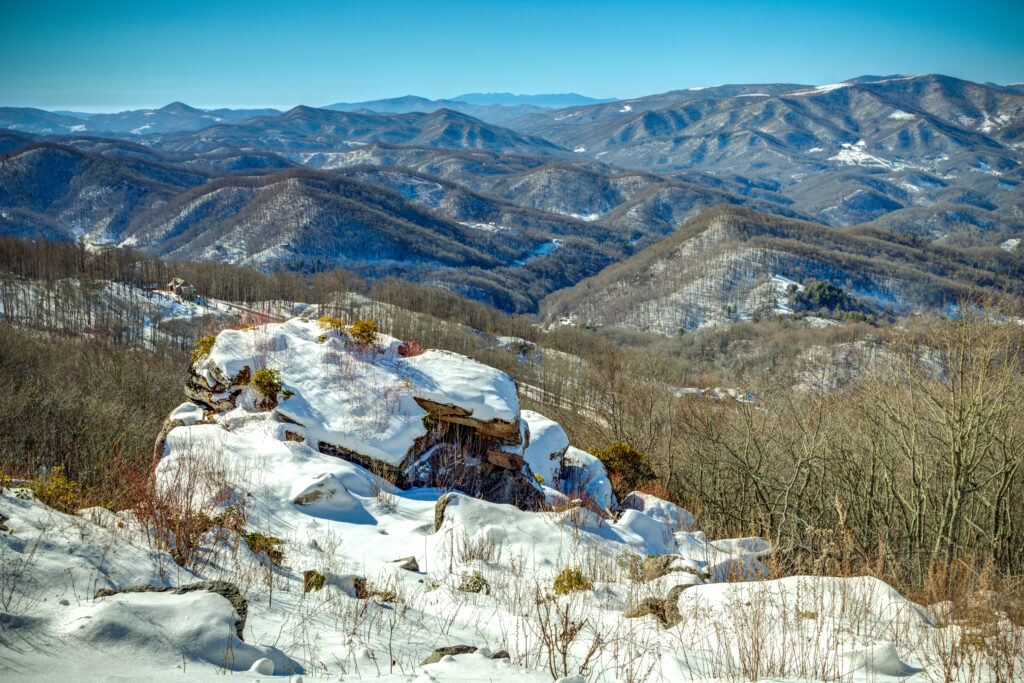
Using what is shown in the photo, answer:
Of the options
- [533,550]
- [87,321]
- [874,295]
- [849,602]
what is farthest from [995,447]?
[874,295]

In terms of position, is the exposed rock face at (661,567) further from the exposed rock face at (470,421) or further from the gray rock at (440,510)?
the exposed rock face at (470,421)

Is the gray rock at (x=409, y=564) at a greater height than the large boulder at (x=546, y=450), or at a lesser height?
greater

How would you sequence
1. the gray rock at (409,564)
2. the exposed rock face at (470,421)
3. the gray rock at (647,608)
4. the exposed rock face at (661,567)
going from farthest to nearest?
the exposed rock face at (470,421) → the exposed rock face at (661,567) → the gray rock at (409,564) → the gray rock at (647,608)

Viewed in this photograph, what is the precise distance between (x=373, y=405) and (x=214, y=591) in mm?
7339

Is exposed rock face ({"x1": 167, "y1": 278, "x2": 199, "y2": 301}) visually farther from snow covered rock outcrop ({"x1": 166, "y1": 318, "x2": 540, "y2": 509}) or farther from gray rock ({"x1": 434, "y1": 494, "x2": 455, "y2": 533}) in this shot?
gray rock ({"x1": 434, "y1": 494, "x2": 455, "y2": 533})

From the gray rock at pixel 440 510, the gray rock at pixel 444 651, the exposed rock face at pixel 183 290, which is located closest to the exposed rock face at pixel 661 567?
the gray rock at pixel 440 510

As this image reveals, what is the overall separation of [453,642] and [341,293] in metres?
87.8

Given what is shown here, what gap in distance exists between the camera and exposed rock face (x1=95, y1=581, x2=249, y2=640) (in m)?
4.96

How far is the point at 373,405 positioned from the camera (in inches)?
492

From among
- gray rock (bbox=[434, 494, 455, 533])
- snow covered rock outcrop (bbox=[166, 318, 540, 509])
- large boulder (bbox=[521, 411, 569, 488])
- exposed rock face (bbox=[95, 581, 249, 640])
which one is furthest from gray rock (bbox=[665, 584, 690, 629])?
large boulder (bbox=[521, 411, 569, 488])

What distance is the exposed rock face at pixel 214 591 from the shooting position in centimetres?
496

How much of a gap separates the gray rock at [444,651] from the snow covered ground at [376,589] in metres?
0.08

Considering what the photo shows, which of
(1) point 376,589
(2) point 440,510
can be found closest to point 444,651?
(1) point 376,589

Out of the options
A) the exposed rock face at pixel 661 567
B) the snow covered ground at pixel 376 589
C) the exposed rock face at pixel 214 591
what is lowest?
the exposed rock face at pixel 661 567
